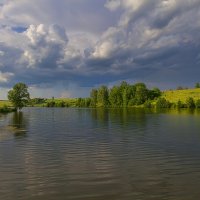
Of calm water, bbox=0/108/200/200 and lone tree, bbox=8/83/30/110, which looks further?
lone tree, bbox=8/83/30/110

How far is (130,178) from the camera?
76.5ft

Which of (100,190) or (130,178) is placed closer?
(100,190)

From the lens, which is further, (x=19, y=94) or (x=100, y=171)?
(x=19, y=94)

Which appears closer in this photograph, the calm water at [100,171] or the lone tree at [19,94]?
the calm water at [100,171]

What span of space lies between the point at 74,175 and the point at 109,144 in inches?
663

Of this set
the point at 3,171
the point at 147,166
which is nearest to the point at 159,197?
the point at 147,166

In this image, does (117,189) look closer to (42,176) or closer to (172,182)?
(172,182)

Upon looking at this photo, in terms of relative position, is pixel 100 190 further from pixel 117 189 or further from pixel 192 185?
pixel 192 185

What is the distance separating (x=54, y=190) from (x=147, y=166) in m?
9.65

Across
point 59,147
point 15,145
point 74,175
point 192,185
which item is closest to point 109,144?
point 59,147

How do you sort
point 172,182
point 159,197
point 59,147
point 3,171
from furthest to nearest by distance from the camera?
point 59,147
point 3,171
point 172,182
point 159,197

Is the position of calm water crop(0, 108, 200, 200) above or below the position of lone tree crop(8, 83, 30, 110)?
below

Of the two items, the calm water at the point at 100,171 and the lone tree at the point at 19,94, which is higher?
the lone tree at the point at 19,94

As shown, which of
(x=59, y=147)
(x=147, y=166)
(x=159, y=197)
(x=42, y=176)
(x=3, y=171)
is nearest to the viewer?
(x=159, y=197)
